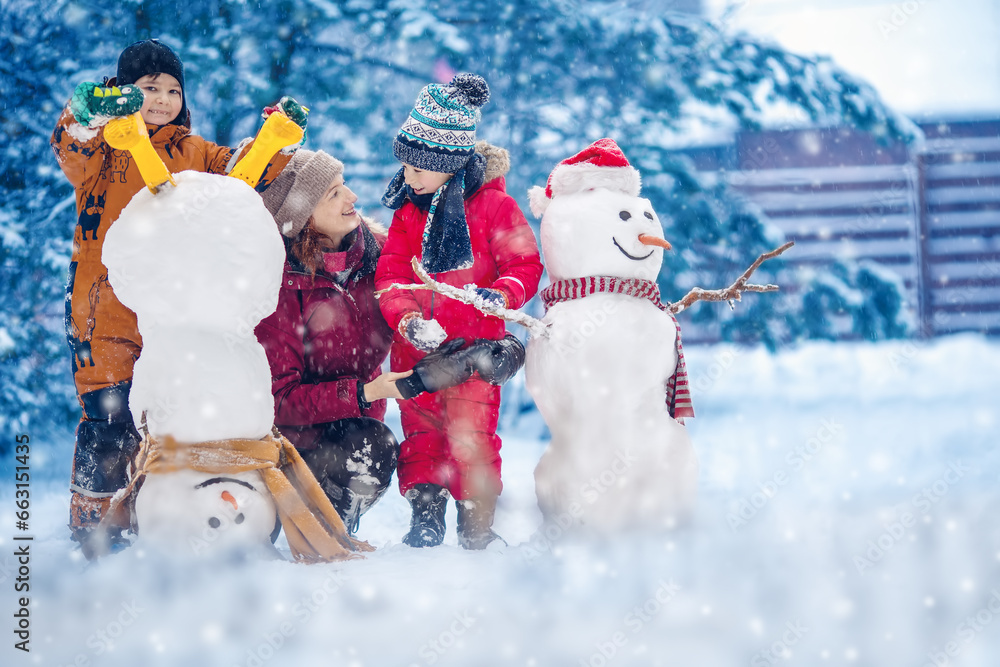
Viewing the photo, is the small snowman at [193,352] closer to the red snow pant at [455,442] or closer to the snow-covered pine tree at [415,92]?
the red snow pant at [455,442]

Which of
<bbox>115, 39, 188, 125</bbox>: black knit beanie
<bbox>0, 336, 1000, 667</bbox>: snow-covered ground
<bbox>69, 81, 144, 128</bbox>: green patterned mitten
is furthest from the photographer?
<bbox>115, 39, 188, 125</bbox>: black knit beanie

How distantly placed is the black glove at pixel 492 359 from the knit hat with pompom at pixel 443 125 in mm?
498

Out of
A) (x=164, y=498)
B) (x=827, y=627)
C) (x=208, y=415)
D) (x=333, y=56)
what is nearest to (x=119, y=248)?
(x=208, y=415)

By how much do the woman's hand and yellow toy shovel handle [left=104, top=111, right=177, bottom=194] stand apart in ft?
2.21

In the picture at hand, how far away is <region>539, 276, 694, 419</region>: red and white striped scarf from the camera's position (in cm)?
201

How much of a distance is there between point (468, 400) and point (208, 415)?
0.71 m

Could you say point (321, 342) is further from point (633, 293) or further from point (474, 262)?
point (633, 293)

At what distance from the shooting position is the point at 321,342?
7.04 feet

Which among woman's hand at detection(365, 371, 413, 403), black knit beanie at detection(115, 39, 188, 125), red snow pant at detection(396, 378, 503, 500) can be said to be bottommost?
red snow pant at detection(396, 378, 503, 500)

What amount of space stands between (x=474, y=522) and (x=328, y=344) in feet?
2.04

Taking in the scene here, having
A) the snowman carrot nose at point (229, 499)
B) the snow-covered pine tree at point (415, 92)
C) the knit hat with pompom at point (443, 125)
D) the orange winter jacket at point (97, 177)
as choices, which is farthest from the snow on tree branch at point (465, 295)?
the snow-covered pine tree at point (415, 92)

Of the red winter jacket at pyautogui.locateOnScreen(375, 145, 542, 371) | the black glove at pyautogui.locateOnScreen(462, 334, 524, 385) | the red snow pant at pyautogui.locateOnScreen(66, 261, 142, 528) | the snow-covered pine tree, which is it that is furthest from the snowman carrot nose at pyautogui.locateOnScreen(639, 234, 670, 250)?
the snow-covered pine tree

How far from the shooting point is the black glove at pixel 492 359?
6.52 feet

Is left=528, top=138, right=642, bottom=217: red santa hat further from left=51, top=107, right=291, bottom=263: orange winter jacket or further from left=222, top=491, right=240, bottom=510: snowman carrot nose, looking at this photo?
left=222, top=491, right=240, bottom=510: snowman carrot nose
